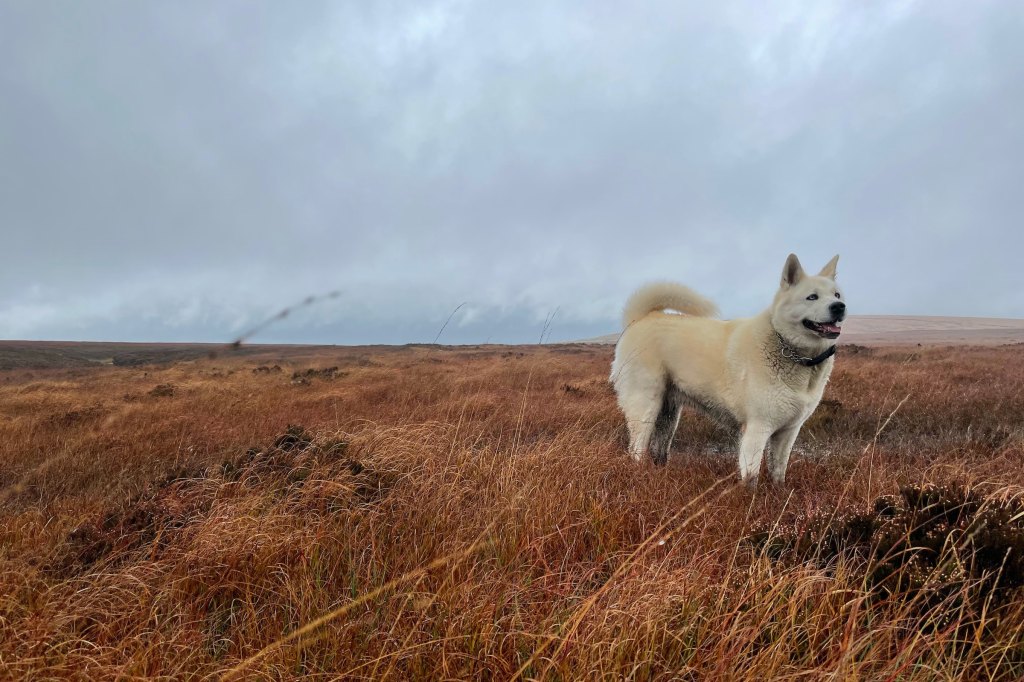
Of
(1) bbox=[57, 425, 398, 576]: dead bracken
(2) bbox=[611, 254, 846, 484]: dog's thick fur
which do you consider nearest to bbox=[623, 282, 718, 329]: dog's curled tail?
(2) bbox=[611, 254, 846, 484]: dog's thick fur

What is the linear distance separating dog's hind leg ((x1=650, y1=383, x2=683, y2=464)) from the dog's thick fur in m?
0.01

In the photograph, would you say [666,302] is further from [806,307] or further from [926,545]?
[926,545]

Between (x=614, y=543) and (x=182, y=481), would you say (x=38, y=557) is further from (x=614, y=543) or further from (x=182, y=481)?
(x=614, y=543)

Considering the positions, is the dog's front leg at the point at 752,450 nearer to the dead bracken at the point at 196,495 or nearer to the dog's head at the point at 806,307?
the dog's head at the point at 806,307

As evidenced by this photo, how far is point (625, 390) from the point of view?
509cm

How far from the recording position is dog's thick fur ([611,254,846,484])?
389 centimetres

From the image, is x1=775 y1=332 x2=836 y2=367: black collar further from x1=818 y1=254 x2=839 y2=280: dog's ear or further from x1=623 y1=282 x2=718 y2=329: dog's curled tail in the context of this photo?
x1=623 y1=282 x2=718 y2=329: dog's curled tail

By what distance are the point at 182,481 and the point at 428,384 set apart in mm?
9142

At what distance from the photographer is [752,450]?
3.87m

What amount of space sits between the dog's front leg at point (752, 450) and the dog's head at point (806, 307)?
82 cm

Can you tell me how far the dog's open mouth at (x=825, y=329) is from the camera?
376 centimetres

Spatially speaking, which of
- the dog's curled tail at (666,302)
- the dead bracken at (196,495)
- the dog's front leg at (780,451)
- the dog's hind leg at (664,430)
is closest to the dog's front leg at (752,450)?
the dog's front leg at (780,451)

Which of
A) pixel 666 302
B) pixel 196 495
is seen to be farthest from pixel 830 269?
pixel 196 495

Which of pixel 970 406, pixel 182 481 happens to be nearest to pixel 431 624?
pixel 182 481
